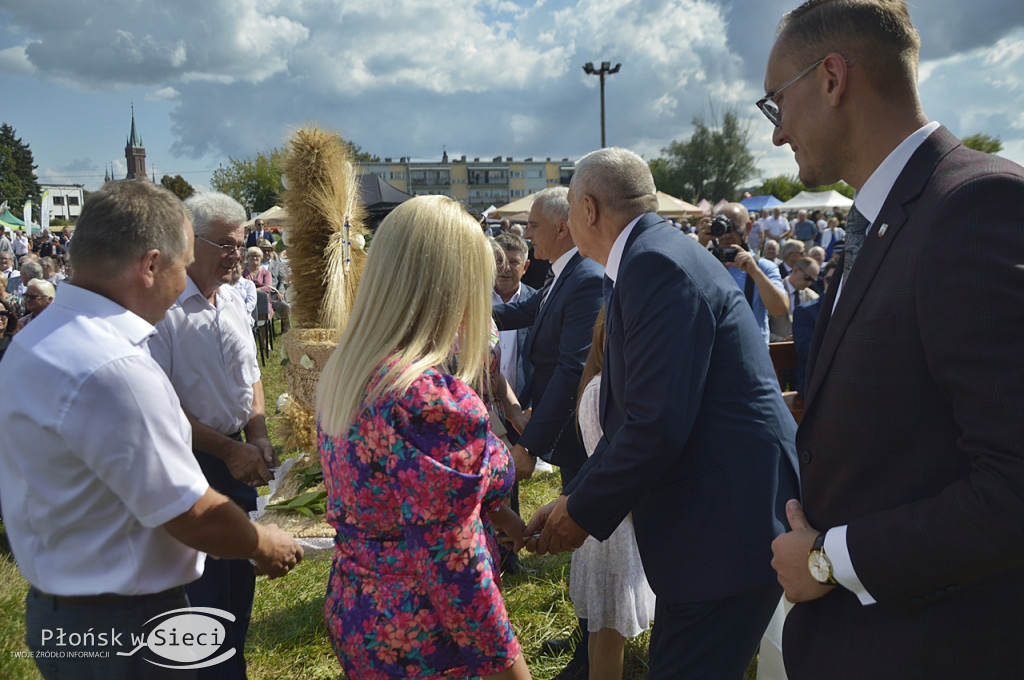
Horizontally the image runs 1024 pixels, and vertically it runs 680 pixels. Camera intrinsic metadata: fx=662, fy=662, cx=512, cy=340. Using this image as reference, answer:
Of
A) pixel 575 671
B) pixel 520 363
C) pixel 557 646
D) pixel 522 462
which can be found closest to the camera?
pixel 575 671

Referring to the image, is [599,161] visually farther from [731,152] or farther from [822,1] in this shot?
[731,152]

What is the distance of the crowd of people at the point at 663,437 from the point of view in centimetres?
112

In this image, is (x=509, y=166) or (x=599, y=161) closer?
(x=599, y=161)

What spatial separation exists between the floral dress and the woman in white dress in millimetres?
1007

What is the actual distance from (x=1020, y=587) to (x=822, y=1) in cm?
118

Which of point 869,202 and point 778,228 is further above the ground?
point 778,228

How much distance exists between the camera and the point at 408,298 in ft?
6.07

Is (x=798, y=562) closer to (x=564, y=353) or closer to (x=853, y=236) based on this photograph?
(x=853, y=236)

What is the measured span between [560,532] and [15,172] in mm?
91591

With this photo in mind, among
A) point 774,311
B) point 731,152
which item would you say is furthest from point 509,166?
point 774,311

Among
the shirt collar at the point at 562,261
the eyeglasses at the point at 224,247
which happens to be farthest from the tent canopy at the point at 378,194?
the eyeglasses at the point at 224,247

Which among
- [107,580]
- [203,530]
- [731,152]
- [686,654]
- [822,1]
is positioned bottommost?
[686,654]

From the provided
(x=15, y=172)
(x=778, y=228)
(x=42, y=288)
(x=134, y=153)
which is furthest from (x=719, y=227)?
(x=134, y=153)

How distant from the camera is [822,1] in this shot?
4.44 feet
